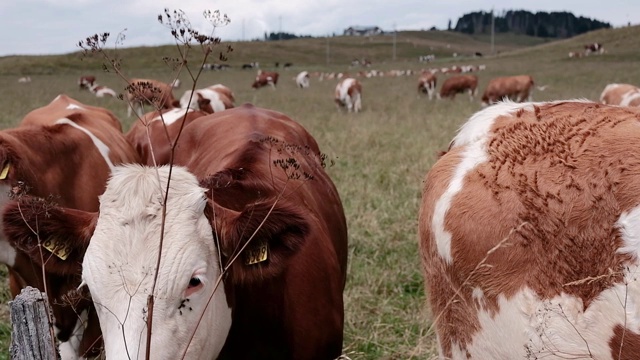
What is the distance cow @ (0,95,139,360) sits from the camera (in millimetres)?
4156

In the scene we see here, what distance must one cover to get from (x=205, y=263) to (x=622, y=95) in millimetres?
17080

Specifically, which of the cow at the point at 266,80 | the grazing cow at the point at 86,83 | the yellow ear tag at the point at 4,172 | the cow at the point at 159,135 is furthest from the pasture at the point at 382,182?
the cow at the point at 266,80

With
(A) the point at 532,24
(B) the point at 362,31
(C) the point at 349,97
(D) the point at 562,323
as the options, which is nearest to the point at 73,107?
(D) the point at 562,323

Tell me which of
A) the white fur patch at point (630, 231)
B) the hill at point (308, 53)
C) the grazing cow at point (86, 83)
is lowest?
the hill at point (308, 53)

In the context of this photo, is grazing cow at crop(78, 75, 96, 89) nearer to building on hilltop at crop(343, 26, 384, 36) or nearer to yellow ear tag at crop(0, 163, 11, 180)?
yellow ear tag at crop(0, 163, 11, 180)

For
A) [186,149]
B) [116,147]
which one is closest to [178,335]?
[186,149]

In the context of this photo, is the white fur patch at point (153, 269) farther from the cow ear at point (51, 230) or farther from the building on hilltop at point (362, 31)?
the building on hilltop at point (362, 31)

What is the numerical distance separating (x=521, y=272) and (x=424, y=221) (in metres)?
0.58

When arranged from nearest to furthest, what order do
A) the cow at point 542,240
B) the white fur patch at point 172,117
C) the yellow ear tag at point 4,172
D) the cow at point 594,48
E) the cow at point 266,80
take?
→ the cow at point 542,240, the yellow ear tag at point 4,172, the white fur patch at point 172,117, the cow at point 266,80, the cow at point 594,48

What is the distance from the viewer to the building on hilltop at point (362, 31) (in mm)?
110631

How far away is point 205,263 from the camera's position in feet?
7.68

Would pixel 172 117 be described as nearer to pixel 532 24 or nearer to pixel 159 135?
pixel 159 135

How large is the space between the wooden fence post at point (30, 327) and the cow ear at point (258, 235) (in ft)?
2.22

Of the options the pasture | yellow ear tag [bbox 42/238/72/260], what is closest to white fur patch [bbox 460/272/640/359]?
the pasture
